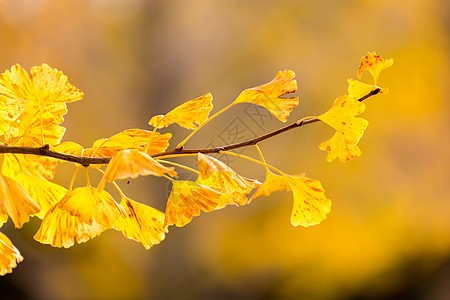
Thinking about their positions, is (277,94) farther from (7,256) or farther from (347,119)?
(7,256)

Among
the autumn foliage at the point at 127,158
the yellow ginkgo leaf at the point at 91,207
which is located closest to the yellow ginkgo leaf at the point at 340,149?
the autumn foliage at the point at 127,158

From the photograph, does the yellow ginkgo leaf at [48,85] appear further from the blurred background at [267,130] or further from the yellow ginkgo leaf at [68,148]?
the blurred background at [267,130]

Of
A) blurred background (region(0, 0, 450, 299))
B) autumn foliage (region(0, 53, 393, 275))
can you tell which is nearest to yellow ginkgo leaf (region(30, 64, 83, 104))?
autumn foliage (region(0, 53, 393, 275))

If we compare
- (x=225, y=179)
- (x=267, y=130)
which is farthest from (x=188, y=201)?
(x=267, y=130)

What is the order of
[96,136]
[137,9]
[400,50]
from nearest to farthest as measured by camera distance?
1. [400,50]
2. [96,136]
3. [137,9]

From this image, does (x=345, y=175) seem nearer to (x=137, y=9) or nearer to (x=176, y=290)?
(x=176, y=290)

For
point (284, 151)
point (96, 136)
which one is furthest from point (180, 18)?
point (284, 151)
